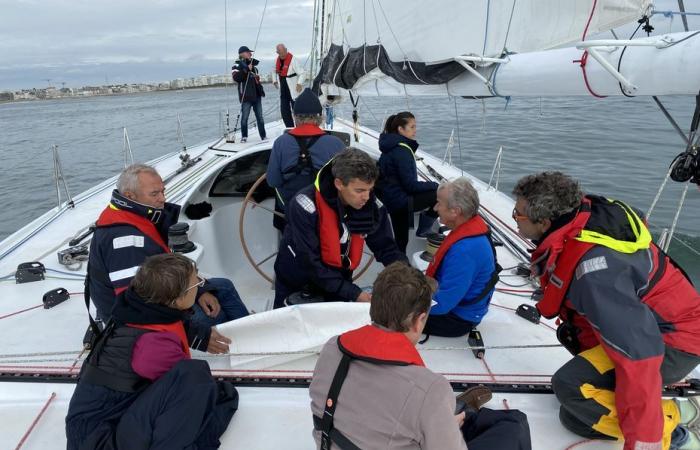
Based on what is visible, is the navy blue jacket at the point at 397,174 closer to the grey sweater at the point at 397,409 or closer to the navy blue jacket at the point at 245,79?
the grey sweater at the point at 397,409

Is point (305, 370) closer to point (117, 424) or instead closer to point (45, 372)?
point (117, 424)

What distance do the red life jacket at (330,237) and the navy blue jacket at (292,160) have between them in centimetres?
68

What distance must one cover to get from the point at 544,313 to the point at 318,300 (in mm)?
1057

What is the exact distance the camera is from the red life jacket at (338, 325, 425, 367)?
106cm

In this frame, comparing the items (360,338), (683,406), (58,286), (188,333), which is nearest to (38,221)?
(58,286)

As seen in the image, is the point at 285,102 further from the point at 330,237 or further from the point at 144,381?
the point at 144,381

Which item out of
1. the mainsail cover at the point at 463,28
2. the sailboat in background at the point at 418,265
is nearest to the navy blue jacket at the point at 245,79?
the sailboat in background at the point at 418,265

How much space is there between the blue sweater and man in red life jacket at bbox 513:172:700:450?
Result: 0.91ft

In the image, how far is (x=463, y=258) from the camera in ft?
6.27

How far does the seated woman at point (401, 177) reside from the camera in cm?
297

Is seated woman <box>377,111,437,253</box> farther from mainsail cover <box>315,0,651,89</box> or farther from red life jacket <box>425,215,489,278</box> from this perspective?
red life jacket <box>425,215,489,278</box>

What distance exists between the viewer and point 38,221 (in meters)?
3.97

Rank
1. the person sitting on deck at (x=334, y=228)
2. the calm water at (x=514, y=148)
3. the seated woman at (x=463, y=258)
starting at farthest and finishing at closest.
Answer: the calm water at (x=514, y=148), the person sitting on deck at (x=334, y=228), the seated woman at (x=463, y=258)

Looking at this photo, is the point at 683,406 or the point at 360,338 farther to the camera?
the point at 683,406
